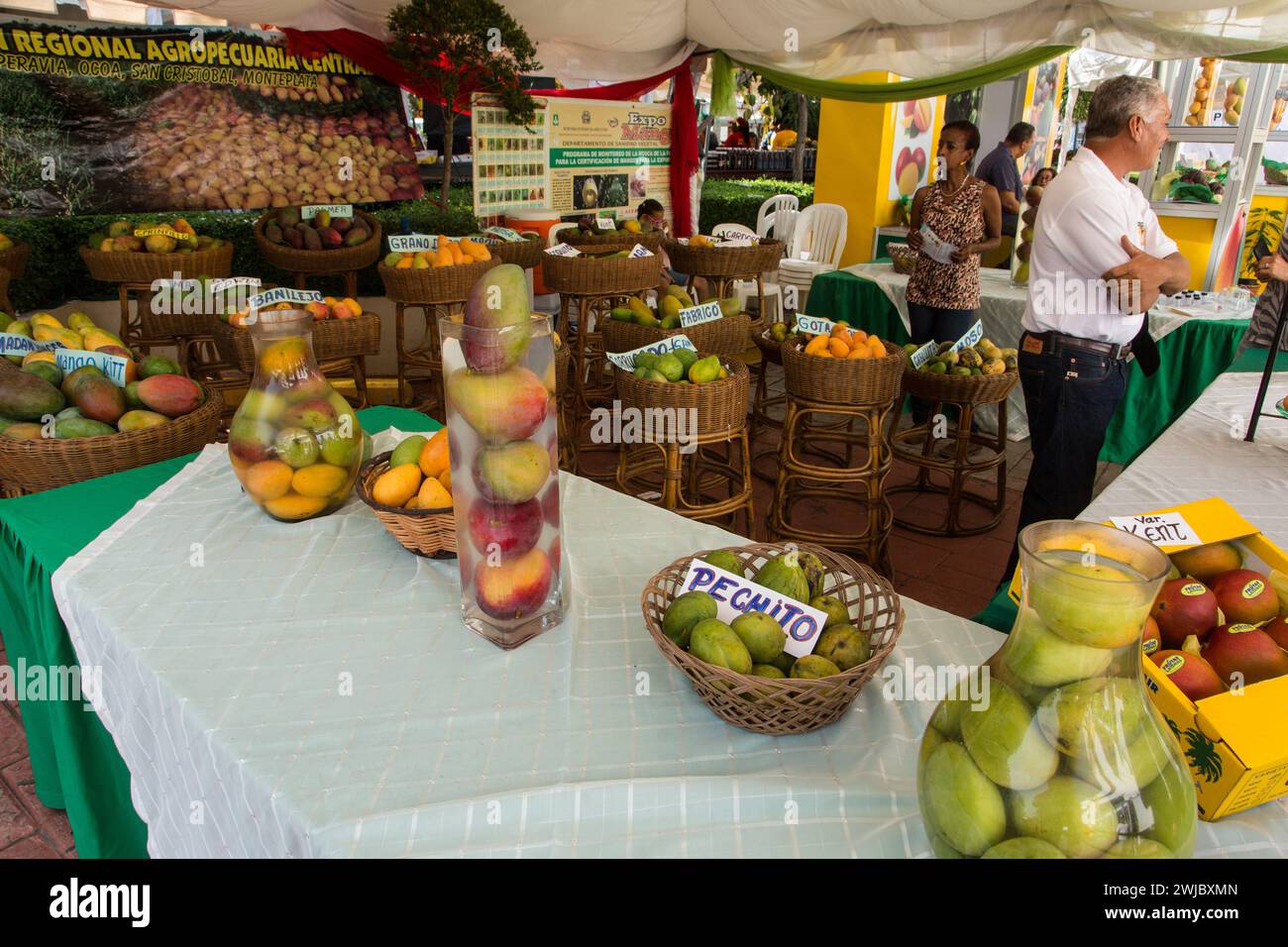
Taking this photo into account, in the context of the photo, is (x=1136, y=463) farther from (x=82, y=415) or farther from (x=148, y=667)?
(x=82, y=415)

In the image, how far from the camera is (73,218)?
424 cm

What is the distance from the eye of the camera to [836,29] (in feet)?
16.4

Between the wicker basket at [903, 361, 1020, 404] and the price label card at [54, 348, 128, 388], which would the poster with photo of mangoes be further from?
the price label card at [54, 348, 128, 388]

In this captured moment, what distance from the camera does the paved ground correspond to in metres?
1.81

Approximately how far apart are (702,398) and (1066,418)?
3.80 feet

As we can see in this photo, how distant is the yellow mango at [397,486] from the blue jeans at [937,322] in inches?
122

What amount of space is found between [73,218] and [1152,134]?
4.86 meters

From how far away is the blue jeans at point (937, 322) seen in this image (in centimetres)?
396

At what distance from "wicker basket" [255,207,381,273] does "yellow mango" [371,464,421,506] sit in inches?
125

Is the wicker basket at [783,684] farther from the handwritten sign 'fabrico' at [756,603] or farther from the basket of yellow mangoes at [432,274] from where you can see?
the basket of yellow mangoes at [432,274]

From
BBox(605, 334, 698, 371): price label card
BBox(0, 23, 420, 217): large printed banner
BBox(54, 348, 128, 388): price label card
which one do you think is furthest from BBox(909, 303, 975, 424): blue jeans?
BBox(0, 23, 420, 217): large printed banner

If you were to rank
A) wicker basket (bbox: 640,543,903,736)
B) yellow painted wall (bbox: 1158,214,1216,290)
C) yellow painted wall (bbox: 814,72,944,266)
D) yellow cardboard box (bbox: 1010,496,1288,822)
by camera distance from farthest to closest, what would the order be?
yellow painted wall (bbox: 814,72,944,266)
yellow painted wall (bbox: 1158,214,1216,290)
wicker basket (bbox: 640,543,903,736)
yellow cardboard box (bbox: 1010,496,1288,822)

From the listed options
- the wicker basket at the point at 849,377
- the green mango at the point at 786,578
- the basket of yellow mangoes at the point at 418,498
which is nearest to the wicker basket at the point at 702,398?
the wicker basket at the point at 849,377
